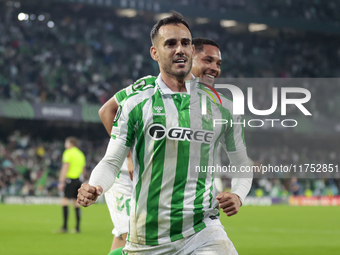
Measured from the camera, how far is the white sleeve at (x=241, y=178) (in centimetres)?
315

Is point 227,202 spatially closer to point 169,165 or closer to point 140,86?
point 169,165

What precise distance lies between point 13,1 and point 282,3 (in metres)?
15.2

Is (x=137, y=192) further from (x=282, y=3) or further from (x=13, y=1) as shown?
(x=282, y=3)

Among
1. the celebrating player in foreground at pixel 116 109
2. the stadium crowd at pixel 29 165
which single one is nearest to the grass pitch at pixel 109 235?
the celebrating player in foreground at pixel 116 109

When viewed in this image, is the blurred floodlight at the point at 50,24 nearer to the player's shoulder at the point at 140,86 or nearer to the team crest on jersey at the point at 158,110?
the player's shoulder at the point at 140,86

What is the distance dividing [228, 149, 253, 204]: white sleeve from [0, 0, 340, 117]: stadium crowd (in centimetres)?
2021

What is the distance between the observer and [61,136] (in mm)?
25672

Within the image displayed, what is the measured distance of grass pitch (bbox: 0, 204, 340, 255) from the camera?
882cm

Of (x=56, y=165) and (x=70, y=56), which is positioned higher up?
(x=70, y=56)

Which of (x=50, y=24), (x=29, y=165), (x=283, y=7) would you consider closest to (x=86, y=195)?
(x=29, y=165)

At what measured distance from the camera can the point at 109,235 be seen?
10594 millimetres

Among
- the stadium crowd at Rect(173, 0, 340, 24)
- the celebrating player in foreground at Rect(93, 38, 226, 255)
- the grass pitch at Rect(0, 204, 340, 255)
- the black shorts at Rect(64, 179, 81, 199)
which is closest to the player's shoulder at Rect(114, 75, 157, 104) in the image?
the celebrating player in foreground at Rect(93, 38, 226, 255)

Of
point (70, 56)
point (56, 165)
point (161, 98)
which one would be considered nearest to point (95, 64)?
point (70, 56)

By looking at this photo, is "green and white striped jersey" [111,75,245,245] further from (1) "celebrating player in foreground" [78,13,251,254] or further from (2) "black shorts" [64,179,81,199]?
(2) "black shorts" [64,179,81,199]
